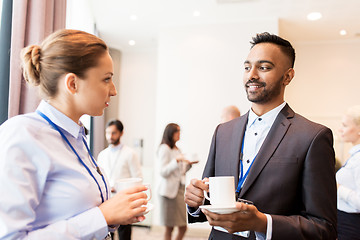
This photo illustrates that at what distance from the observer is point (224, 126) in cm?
154

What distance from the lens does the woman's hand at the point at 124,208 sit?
983mm

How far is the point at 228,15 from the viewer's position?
4.48m

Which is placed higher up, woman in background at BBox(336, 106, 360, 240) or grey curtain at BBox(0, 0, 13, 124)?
grey curtain at BBox(0, 0, 13, 124)

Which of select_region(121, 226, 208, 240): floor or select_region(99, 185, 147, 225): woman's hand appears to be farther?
select_region(121, 226, 208, 240): floor

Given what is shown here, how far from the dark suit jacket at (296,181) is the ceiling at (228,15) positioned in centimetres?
325

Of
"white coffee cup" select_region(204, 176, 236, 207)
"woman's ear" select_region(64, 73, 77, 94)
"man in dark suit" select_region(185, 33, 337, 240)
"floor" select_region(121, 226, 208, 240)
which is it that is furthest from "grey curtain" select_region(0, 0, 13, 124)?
"floor" select_region(121, 226, 208, 240)

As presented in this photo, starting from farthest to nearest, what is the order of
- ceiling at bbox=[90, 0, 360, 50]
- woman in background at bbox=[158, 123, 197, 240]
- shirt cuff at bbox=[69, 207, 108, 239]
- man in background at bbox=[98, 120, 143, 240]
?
ceiling at bbox=[90, 0, 360, 50]
woman in background at bbox=[158, 123, 197, 240]
man in background at bbox=[98, 120, 143, 240]
shirt cuff at bbox=[69, 207, 108, 239]

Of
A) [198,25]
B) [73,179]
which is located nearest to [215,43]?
[198,25]

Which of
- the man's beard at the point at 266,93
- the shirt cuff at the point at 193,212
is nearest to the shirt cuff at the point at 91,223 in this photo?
the shirt cuff at the point at 193,212

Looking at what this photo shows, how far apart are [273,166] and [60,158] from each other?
2.69ft

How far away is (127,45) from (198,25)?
5.79 feet

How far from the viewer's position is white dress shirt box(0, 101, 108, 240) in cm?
83

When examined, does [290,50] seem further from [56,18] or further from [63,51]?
[56,18]

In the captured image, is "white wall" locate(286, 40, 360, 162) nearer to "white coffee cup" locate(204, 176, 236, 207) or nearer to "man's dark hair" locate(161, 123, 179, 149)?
"man's dark hair" locate(161, 123, 179, 149)
